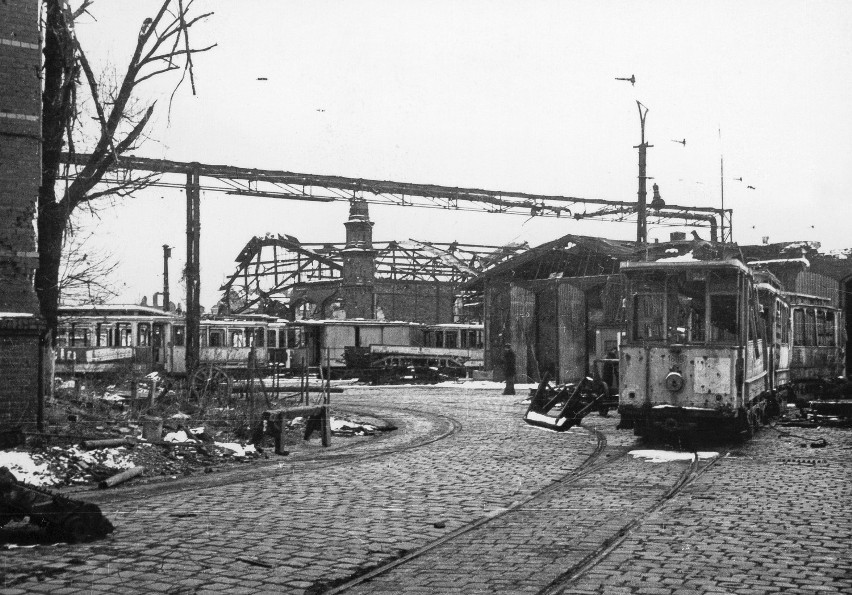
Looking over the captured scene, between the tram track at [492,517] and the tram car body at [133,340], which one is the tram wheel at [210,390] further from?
Result: the tram car body at [133,340]

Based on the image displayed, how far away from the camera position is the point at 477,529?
8.00 metres

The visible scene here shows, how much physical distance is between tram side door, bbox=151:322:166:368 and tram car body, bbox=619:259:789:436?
95.9 ft

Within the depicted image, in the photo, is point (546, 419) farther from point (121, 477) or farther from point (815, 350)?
point (815, 350)

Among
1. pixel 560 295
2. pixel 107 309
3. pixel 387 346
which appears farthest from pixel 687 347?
pixel 387 346

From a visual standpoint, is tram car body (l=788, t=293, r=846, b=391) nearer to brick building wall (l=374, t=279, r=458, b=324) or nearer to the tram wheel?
the tram wheel

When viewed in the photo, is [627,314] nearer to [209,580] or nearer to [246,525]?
[246,525]

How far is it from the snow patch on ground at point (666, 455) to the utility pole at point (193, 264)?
18099 mm

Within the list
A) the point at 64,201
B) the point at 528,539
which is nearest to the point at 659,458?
the point at 528,539

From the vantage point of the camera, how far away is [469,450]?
1477cm

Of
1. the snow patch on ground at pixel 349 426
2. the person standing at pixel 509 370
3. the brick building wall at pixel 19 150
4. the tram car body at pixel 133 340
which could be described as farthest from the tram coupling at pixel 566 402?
the tram car body at pixel 133 340

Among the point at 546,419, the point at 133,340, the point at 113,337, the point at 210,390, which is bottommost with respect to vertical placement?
the point at 546,419

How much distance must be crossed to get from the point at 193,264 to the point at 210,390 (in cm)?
1091

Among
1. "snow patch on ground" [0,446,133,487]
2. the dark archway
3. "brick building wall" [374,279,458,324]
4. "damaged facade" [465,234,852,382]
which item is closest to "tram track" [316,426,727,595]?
"snow patch on ground" [0,446,133,487]

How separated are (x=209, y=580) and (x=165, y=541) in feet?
4.67
